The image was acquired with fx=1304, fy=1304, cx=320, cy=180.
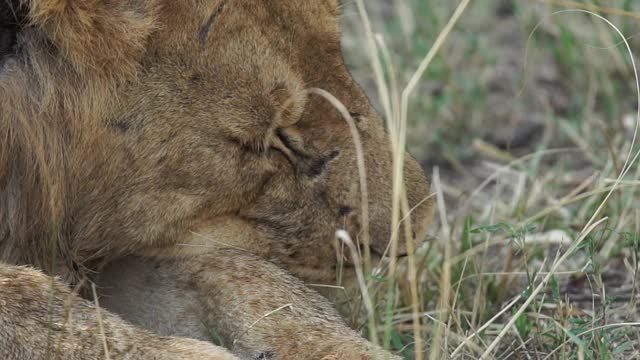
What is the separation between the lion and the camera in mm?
2133

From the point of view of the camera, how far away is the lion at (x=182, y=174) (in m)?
2.13

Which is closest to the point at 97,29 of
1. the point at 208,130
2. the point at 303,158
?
the point at 208,130

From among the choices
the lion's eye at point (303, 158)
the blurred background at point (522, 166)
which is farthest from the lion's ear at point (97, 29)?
the blurred background at point (522, 166)

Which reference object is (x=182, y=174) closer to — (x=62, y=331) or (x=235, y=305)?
(x=235, y=305)

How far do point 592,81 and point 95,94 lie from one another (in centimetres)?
219

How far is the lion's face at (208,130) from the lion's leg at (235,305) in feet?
0.20

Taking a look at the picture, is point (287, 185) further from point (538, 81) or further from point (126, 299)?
point (538, 81)

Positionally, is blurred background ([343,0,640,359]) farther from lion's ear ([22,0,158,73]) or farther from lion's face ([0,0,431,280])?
lion's ear ([22,0,158,73])

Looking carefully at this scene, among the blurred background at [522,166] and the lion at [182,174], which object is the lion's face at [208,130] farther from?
the blurred background at [522,166]

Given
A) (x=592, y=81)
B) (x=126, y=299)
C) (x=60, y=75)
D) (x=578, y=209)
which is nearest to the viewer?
(x=60, y=75)

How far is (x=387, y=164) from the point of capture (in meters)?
2.41

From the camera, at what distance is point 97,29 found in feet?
7.04

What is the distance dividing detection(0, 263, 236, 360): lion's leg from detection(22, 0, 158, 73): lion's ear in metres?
0.37

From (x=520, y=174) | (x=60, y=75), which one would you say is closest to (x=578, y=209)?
(x=520, y=174)
